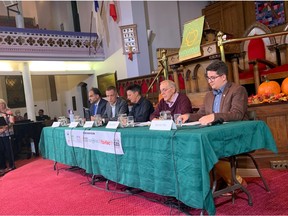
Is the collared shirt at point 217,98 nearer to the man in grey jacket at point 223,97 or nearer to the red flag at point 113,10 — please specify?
the man in grey jacket at point 223,97

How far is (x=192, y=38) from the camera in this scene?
169 inches

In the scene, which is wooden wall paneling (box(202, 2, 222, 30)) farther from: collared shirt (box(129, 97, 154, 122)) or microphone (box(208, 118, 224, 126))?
microphone (box(208, 118, 224, 126))

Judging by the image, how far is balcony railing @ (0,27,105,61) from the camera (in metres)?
7.87

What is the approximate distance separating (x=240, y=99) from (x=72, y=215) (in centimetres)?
182

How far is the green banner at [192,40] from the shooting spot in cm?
409

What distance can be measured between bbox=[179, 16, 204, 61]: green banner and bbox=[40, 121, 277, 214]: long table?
5.91ft

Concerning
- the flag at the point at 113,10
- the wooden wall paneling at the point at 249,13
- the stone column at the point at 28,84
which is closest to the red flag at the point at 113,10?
the flag at the point at 113,10

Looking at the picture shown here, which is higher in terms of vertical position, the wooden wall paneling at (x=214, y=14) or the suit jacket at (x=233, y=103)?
the wooden wall paneling at (x=214, y=14)

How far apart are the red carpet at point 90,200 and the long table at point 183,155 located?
0.76ft

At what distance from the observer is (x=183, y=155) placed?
86.0 inches

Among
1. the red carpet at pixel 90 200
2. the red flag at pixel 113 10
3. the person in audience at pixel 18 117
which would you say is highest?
the red flag at pixel 113 10

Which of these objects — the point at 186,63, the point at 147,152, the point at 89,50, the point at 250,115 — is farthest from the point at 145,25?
the point at 147,152

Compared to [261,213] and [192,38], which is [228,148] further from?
[192,38]

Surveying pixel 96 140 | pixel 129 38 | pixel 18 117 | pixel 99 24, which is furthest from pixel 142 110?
pixel 18 117
